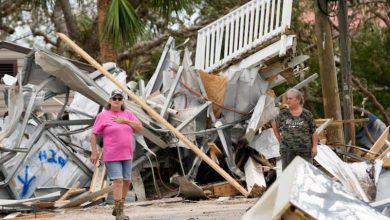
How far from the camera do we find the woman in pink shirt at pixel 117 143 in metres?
9.26

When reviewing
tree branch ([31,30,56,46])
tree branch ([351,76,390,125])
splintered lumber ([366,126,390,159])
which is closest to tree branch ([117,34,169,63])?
tree branch ([31,30,56,46])

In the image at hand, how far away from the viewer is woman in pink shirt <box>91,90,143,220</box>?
30.4 feet

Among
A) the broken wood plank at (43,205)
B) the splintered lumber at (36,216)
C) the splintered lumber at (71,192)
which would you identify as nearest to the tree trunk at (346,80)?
the splintered lumber at (71,192)

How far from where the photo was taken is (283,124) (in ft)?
29.8

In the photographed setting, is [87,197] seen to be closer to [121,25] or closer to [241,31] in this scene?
[241,31]

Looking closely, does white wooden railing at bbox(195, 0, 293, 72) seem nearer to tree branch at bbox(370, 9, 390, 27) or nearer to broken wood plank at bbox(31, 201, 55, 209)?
broken wood plank at bbox(31, 201, 55, 209)

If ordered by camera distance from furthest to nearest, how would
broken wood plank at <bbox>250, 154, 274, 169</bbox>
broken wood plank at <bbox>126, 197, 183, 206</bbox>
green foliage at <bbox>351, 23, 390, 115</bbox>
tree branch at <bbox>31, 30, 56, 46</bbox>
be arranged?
tree branch at <bbox>31, 30, 56, 46</bbox> → green foliage at <bbox>351, 23, 390, 115</bbox> → broken wood plank at <bbox>250, 154, 274, 169</bbox> → broken wood plank at <bbox>126, 197, 183, 206</bbox>

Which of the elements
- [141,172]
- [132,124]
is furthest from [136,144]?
[132,124]

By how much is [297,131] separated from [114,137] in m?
1.94

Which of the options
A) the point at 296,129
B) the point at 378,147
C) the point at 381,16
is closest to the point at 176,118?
the point at 378,147

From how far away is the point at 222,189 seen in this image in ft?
40.5

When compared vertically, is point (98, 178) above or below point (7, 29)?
below

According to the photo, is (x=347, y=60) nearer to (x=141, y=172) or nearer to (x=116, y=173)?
(x=141, y=172)

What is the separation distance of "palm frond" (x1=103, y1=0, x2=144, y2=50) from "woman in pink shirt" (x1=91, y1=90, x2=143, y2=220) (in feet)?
23.9
